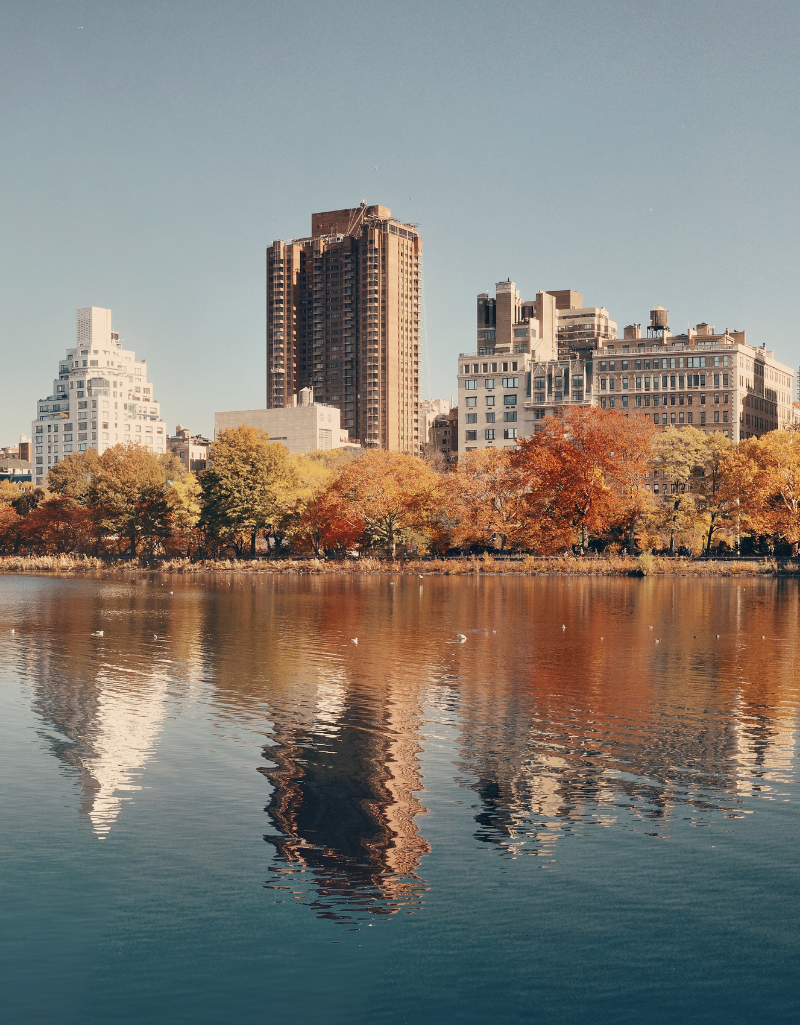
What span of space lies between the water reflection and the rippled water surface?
0.11 m

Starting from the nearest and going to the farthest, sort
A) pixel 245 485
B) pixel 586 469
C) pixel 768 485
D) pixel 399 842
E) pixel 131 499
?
pixel 399 842
pixel 586 469
pixel 768 485
pixel 245 485
pixel 131 499

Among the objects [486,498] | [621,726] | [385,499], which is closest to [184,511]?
[385,499]

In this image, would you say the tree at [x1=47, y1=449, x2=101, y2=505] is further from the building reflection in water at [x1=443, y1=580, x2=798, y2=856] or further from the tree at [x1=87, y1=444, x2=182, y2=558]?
the building reflection in water at [x1=443, y1=580, x2=798, y2=856]

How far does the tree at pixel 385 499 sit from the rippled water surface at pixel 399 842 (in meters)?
79.2

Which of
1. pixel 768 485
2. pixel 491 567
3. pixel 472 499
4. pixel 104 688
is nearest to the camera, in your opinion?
pixel 104 688

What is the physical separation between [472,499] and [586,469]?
616 inches

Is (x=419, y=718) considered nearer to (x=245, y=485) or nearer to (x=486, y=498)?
(x=486, y=498)

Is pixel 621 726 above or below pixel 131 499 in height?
below

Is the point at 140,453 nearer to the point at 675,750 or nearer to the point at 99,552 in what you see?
the point at 99,552

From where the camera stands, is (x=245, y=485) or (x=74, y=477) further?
(x=74, y=477)

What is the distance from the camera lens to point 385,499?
11694 cm

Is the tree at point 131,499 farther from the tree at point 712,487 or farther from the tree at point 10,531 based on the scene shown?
the tree at point 712,487

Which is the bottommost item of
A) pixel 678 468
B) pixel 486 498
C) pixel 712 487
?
pixel 486 498

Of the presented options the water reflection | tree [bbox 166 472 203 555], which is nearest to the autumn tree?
the water reflection
